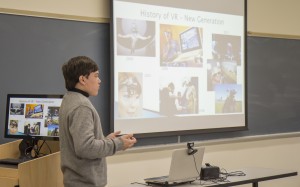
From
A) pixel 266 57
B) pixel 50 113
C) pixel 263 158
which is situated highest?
pixel 266 57

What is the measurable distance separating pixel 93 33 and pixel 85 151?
6.11ft

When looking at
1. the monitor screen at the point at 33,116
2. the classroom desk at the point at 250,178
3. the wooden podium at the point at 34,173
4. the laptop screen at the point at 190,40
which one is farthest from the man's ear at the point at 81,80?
the laptop screen at the point at 190,40

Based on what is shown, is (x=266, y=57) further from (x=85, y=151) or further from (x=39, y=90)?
(x=85, y=151)

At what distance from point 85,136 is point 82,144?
0.05m

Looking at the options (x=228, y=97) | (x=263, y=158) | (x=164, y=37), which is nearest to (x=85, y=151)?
(x=164, y=37)

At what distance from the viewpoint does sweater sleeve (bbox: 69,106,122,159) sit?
263 centimetres

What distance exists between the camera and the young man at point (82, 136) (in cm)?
265

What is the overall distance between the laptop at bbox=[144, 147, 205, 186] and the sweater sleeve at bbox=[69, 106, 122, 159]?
809mm

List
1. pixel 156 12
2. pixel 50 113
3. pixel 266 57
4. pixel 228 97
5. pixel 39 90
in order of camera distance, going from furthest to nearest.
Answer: pixel 266 57, pixel 228 97, pixel 156 12, pixel 39 90, pixel 50 113

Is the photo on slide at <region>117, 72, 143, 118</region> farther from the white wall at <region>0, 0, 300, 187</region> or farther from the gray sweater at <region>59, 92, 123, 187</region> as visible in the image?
the gray sweater at <region>59, 92, 123, 187</region>

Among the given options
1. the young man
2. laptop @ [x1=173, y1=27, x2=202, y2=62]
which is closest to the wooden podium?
the young man

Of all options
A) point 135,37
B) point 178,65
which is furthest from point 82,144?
point 178,65

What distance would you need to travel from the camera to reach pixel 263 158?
5.64 meters

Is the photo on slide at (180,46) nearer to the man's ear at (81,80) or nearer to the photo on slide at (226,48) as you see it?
the photo on slide at (226,48)
